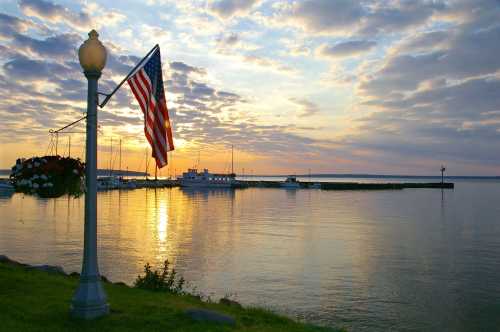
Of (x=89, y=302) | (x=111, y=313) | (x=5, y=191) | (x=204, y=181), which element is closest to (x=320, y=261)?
(x=111, y=313)

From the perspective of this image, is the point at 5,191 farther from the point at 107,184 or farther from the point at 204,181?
the point at 204,181

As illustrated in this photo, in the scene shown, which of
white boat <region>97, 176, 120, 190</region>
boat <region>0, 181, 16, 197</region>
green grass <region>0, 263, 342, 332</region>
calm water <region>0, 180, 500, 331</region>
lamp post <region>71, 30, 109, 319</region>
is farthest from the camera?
white boat <region>97, 176, 120, 190</region>

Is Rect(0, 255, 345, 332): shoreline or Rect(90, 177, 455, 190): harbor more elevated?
Rect(90, 177, 455, 190): harbor

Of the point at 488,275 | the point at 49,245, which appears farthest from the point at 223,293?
the point at 49,245

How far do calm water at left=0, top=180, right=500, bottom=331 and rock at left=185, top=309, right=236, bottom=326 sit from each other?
6025mm

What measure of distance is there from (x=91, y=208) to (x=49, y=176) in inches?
89.9

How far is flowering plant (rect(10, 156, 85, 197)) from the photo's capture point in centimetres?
1094

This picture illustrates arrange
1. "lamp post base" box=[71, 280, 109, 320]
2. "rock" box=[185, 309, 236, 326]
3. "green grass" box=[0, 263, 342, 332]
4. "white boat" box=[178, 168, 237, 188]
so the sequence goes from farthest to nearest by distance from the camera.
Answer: "white boat" box=[178, 168, 237, 188] < "rock" box=[185, 309, 236, 326] < "lamp post base" box=[71, 280, 109, 320] < "green grass" box=[0, 263, 342, 332]

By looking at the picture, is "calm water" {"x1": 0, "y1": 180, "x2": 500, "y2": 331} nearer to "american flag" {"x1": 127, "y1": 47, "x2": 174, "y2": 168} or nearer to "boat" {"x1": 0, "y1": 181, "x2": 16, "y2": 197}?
"american flag" {"x1": 127, "y1": 47, "x2": 174, "y2": 168}

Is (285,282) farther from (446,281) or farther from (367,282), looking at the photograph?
(446,281)

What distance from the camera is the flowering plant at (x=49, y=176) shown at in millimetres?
10938

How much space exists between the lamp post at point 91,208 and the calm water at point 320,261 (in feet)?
26.2

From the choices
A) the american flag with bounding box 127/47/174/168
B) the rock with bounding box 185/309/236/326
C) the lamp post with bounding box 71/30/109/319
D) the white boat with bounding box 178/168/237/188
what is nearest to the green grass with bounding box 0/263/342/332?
the rock with bounding box 185/309/236/326

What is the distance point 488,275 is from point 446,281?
2937 millimetres
